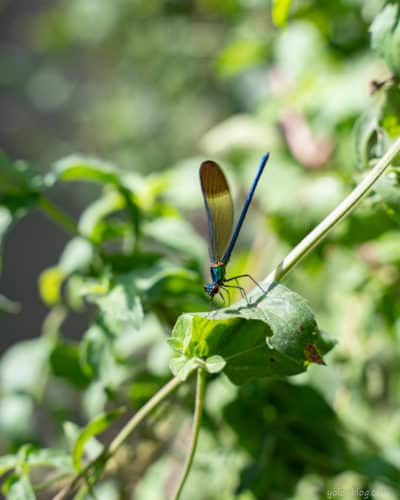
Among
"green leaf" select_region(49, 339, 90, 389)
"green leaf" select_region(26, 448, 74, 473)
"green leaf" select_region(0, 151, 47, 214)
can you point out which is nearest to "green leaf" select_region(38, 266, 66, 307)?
"green leaf" select_region(49, 339, 90, 389)

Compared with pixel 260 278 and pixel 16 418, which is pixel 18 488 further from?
pixel 260 278

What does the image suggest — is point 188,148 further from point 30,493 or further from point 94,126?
point 30,493

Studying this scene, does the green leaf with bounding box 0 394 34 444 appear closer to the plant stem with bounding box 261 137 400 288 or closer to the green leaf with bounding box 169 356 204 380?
the green leaf with bounding box 169 356 204 380

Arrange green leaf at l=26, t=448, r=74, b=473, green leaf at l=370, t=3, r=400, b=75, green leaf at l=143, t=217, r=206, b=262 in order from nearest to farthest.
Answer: green leaf at l=370, t=3, r=400, b=75 < green leaf at l=26, t=448, r=74, b=473 < green leaf at l=143, t=217, r=206, b=262

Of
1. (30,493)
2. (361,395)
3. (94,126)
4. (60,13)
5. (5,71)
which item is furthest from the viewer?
(94,126)

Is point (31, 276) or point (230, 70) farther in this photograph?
point (31, 276)

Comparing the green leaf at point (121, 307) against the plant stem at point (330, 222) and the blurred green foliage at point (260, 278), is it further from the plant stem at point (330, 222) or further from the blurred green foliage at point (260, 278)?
the plant stem at point (330, 222)

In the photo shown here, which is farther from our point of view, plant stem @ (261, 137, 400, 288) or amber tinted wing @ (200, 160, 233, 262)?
amber tinted wing @ (200, 160, 233, 262)

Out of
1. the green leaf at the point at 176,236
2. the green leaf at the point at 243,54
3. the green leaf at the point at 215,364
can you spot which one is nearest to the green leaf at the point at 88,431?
the green leaf at the point at 215,364

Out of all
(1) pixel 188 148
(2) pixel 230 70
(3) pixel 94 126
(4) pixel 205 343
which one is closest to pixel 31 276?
(3) pixel 94 126

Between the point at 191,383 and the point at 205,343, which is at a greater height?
the point at 205,343
